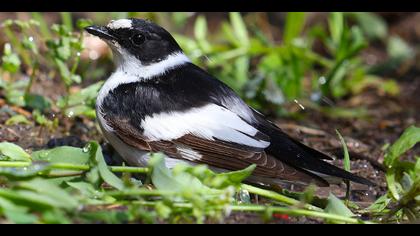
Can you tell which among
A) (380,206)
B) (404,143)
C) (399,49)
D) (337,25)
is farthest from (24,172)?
(399,49)

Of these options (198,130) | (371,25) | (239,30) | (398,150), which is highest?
(371,25)

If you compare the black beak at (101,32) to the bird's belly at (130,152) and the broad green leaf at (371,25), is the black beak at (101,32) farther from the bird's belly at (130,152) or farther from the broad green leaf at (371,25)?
the broad green leaf at (371,25)

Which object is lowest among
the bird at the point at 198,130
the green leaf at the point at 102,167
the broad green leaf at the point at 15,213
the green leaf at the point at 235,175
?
the broad green leaf at the point at 15,213

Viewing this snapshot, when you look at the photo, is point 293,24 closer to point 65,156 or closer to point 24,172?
point 65,156

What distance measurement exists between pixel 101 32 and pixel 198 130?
3.01ft

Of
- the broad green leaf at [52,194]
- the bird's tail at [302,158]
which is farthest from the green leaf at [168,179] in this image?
the bird's tail at [302,158]

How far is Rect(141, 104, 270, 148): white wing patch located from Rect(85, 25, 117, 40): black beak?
0.66 metres

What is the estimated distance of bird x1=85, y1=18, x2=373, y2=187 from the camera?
386 centimetres

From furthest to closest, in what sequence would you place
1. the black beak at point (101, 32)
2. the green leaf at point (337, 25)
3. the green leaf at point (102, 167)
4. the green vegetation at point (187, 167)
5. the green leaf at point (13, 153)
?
the green leaf at point (337, 25), the black beak at point (101, 32), the green leaf at point (13, 153), the green leaf at point (102, 167), the green vegetation at point (187, 167)

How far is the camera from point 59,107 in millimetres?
4898

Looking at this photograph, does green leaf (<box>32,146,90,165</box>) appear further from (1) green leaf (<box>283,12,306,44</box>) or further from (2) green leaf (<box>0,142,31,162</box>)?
(1) green leaf (<box>283,12,306,44</box>)

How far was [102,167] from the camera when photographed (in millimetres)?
3289

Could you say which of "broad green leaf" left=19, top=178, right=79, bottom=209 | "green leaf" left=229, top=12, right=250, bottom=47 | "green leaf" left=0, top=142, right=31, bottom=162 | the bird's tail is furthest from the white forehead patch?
"green leaf" left=229, top=12, right=250, bottom=47

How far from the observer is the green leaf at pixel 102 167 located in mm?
3186
